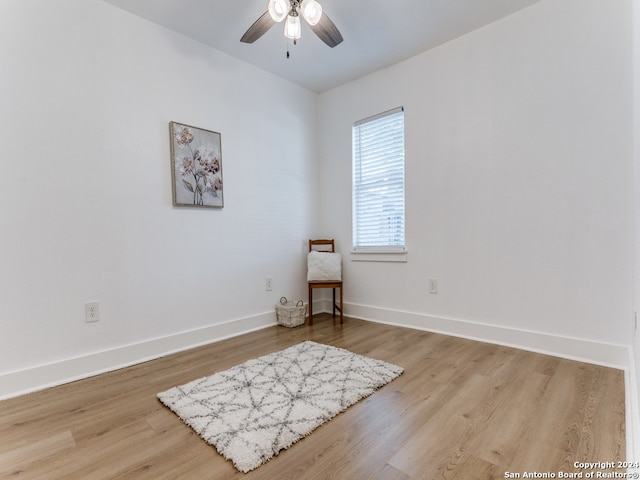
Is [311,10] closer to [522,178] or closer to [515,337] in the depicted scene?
[522,178]

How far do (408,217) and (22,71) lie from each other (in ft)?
9.79

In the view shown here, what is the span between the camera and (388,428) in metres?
1.46

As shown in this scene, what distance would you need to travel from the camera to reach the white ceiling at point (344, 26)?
7.45 feet

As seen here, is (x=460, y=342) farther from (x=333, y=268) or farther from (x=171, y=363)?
(x=171, y=363)

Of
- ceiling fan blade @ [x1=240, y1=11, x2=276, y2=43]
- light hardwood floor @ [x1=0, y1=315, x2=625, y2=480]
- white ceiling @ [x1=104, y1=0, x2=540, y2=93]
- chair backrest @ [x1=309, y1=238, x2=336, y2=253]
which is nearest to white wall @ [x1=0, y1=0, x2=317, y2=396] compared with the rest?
white ceiling @ [x1=104, y1=0, x2=540, y2=93]

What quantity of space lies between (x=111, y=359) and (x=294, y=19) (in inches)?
102

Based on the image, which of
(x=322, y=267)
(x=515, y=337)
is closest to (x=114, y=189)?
(x=322, y=267)

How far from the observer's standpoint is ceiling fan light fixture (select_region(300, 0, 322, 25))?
188cm

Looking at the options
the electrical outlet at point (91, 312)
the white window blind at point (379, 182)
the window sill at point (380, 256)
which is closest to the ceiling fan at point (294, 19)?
the white window blind at point (379, 182)

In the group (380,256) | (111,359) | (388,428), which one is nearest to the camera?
(388,428)

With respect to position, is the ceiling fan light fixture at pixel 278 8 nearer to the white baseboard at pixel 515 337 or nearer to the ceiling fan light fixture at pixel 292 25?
the ceiling fan light fixture at pixel 292 25

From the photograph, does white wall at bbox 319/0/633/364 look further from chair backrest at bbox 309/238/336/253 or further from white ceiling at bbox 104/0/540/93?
chair backrest at bbox 309/238/336/253

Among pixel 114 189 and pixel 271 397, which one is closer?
pixel 271 397

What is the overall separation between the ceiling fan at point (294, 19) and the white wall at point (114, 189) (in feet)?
2.84
